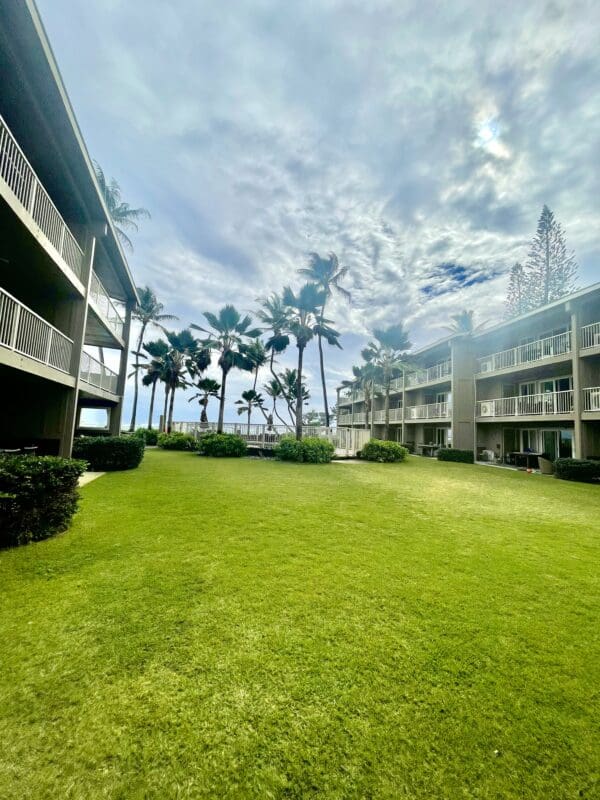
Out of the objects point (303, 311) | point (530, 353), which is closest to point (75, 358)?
point (303, 311)

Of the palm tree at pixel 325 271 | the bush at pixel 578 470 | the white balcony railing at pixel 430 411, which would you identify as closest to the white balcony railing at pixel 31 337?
the palm tree at pixel 325 271

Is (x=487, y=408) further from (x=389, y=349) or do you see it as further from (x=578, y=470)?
(x=389, y=349)

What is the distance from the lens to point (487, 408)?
793 inches

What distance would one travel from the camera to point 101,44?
7.99 metres

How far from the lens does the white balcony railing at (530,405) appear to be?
50.3ft

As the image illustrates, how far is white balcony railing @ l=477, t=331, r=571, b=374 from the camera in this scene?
15.8m

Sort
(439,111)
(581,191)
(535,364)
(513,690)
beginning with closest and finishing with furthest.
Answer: (513,690) < (439,111) < (535,364) < (581,191)

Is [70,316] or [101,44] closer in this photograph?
[101,44]

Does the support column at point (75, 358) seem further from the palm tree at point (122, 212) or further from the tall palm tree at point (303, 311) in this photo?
the palm tree at point (122, 212)

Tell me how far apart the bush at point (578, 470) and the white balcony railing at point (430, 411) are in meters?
9.01

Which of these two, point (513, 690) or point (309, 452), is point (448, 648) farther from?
point (309, 452)

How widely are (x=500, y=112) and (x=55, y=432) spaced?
19901 millimetres

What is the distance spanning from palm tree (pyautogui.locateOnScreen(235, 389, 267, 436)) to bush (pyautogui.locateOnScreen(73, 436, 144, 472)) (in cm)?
2810

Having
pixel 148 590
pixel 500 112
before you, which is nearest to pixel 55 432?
pixel 148 590
